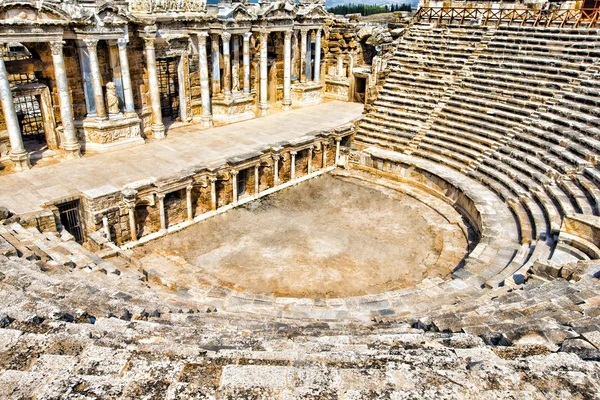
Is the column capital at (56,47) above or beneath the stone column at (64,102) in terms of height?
above

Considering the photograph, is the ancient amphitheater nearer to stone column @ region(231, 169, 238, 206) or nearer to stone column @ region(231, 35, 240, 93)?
stone column @ region(231, 169, 238, 206)

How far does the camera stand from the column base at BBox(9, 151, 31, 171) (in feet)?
51.6

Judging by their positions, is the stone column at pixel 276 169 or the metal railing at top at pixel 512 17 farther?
the metal railing at top at pixel 512 17

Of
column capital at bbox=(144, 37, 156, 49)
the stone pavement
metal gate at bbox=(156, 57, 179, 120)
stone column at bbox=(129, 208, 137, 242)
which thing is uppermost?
Result: column capital at bbox=(144, 37, 156, 49)

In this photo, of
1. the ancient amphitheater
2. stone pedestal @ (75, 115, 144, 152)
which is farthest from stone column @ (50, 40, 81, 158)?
stone pedestal @ (75, 115, 144, 152)

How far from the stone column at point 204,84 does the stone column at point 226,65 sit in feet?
3.41

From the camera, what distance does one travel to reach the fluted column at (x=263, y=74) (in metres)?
23.2

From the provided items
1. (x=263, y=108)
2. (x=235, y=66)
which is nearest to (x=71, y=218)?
(x=235, y=66)

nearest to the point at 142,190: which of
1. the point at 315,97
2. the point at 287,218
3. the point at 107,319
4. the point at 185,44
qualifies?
the point at 287,218

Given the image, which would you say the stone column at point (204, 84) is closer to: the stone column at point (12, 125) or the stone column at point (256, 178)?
the stone column at point (256, 178)

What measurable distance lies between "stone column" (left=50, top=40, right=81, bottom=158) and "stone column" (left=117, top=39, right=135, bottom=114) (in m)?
1.99

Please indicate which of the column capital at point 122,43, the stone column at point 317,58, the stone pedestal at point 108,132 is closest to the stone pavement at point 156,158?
the stone pedestal at point 108,132

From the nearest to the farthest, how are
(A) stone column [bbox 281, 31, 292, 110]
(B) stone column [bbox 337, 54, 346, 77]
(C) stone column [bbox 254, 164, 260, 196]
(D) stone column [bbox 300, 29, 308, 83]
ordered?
(C) stone column [bbox 254, 164, 260, 196] < (A) stone column [bbox 281, 31, 292, 110] < (D) stone column [bbox 300, 29, 308, 83] < (B) stone column [bbox 337, 54, 346, 77]

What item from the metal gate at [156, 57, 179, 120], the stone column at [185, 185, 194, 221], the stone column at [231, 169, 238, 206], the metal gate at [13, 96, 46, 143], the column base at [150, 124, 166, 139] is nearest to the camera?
the stone column at [185, 185, 194, 221]
